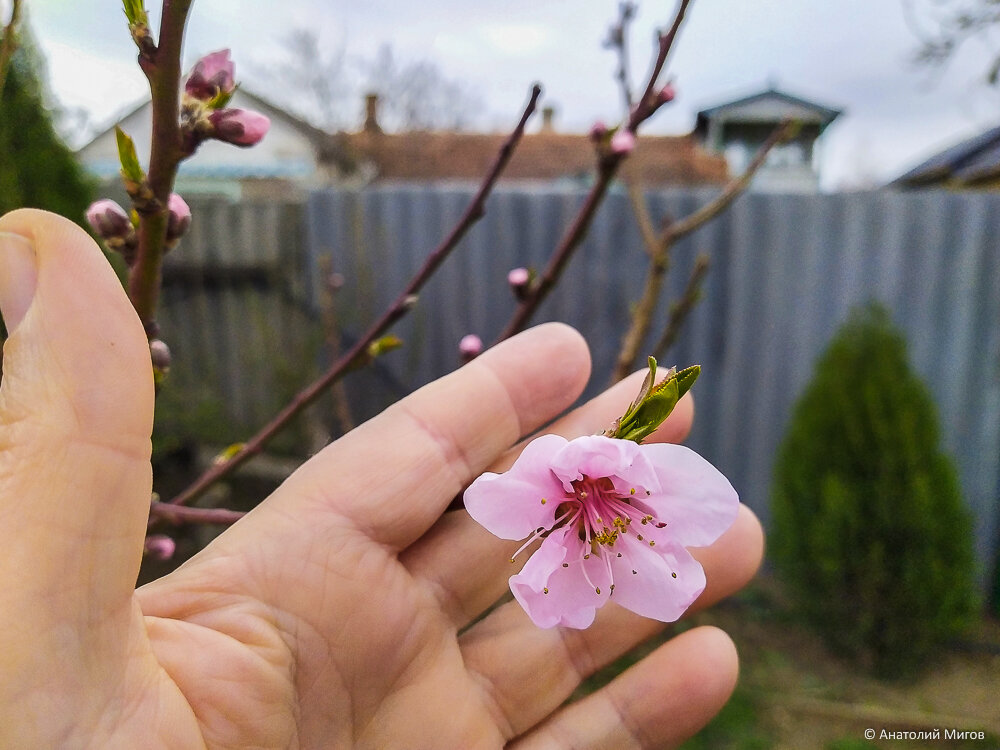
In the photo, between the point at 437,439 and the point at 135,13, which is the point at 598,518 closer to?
the point at 437,439

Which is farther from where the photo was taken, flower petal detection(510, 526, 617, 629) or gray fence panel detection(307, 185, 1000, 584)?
gray fence panel detection(307, 185, 1000, 584)

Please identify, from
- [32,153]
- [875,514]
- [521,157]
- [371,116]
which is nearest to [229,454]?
[32,153]

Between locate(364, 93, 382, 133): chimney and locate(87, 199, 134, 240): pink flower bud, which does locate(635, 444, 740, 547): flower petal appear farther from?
locate(364, 93, 382, 133): chimney

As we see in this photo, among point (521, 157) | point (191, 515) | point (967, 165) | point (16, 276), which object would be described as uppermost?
point (521, 157)

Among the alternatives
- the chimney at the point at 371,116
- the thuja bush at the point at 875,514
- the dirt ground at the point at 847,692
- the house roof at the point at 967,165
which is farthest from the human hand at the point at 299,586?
the chimney at the point at 371,116

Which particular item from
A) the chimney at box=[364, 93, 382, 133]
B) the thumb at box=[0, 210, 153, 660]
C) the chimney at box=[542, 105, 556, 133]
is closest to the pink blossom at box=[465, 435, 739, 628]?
the thumb at box=[0, 210, 153, 660]

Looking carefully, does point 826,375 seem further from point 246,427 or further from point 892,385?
point 246,427

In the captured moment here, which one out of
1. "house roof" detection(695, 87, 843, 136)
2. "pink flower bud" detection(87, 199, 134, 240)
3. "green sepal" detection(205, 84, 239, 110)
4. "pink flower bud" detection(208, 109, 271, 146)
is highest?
"house roof" detection(695, 87, 843, 136)

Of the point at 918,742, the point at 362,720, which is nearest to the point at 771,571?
the point at 918,742
